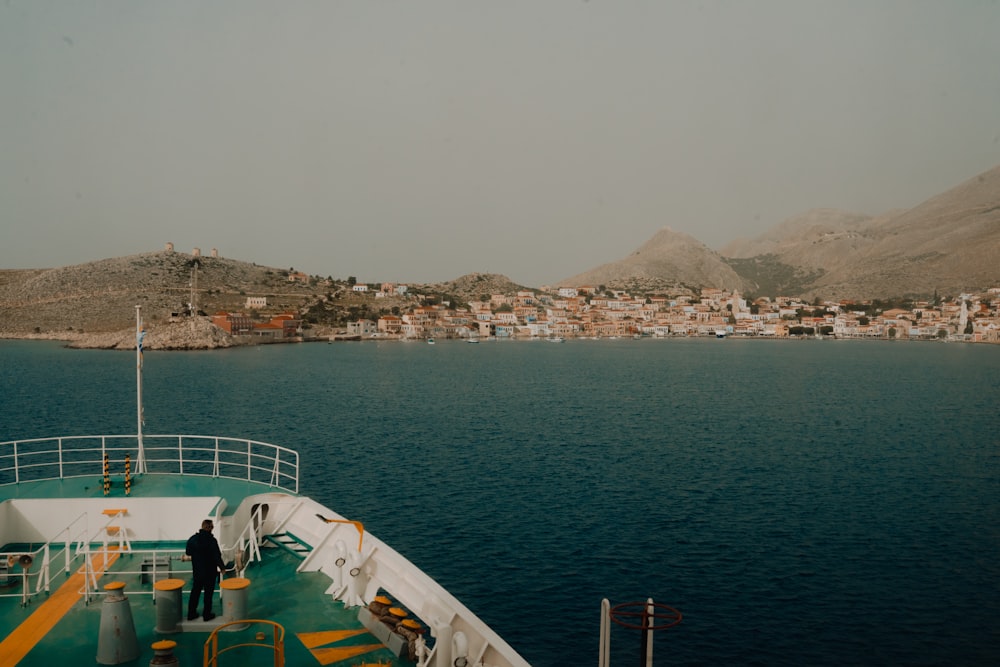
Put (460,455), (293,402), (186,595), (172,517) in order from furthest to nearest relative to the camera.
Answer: (293,402) → (460,455) → (172,517) → (186,595)

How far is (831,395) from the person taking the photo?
6950 cm

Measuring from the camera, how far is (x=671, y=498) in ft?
95.9

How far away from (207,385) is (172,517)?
69.9 m

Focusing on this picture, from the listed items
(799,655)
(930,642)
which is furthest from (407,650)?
(930,642)

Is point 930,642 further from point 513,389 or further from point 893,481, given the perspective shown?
point 513,389

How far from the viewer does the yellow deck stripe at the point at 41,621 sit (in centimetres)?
907

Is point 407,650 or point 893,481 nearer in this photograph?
point 407,650

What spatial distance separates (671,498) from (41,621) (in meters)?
23.0

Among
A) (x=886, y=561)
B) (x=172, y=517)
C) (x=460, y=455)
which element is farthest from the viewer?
(x=460, y=455)

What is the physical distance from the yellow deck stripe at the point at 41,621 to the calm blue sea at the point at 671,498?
348 inches

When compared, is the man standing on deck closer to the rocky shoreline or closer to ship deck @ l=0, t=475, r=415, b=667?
ship deck @ l=0, t=475, r=415, b=667

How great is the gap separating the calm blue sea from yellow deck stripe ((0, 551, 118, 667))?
8831 millimetres

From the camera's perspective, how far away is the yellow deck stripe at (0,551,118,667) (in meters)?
9.07

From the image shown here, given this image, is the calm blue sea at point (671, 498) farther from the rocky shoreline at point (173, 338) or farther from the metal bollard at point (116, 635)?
the rocky shoreline at point (173, 338)
